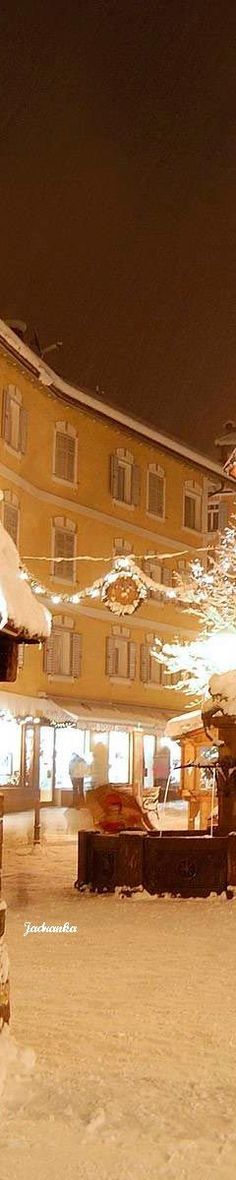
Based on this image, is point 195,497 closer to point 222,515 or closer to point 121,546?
point 222,515

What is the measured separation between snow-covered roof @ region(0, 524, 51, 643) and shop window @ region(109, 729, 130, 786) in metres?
32.1

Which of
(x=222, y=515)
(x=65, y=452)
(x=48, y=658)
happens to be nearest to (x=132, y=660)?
(x=48, y=658)

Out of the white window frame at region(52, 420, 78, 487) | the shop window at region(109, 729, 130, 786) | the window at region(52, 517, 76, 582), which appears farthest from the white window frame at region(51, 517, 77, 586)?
the shop window at region(109, 729, 130, 786)

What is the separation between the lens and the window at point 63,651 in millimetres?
36500

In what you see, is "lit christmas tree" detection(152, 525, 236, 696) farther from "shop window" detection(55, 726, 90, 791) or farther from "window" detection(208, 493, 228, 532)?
"window" detection(208, 493, 228, 532)

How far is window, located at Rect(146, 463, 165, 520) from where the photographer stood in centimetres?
4191

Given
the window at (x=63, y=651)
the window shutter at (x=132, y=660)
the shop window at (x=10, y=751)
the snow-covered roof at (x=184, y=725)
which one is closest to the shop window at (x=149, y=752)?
the window shutter at (x=132, y=660)

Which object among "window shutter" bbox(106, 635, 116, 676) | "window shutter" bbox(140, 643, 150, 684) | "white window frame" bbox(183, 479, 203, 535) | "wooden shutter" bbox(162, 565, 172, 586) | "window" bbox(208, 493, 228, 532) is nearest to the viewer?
"window shutter" bbox(106, 635, 116, 676)

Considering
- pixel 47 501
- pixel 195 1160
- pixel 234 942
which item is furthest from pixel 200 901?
pixel 47 501

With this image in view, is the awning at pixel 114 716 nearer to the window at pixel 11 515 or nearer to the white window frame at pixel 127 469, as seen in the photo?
the window at pixel 11 515

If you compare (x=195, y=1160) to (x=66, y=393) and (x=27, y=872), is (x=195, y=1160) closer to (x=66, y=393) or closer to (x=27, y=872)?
(x=27, y=872)

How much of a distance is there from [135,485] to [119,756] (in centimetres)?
890

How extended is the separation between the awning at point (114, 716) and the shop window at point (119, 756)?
42 cm

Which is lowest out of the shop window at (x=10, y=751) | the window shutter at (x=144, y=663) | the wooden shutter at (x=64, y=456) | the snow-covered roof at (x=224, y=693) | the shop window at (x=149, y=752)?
the shop window at (x=149, y=752)
